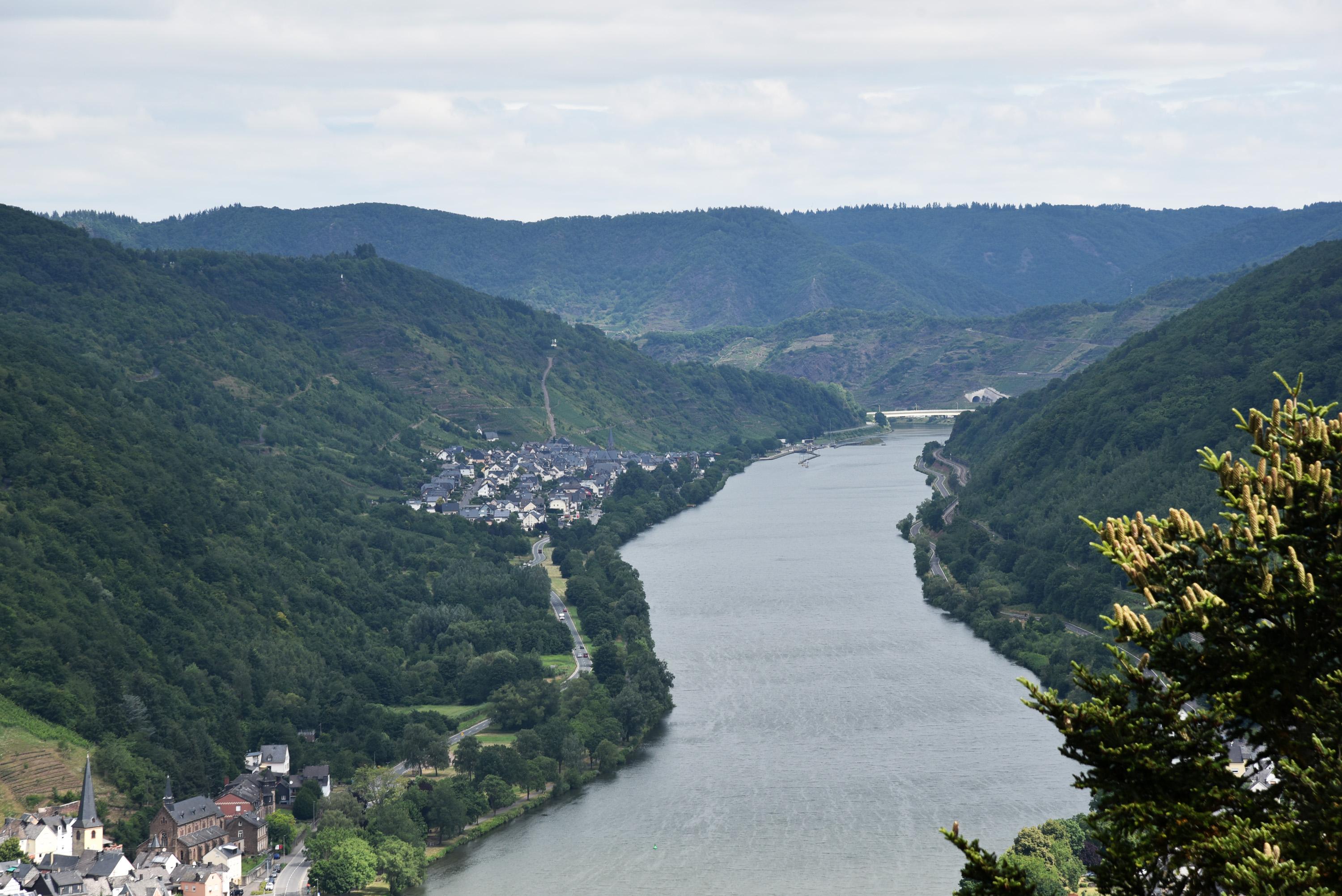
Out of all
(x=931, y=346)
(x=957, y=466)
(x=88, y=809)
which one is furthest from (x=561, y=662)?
(x=931, y=346)

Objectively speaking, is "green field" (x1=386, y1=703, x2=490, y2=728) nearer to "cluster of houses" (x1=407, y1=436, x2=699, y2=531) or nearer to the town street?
the town street

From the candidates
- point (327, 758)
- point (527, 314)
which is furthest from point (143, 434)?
point (527, 314)

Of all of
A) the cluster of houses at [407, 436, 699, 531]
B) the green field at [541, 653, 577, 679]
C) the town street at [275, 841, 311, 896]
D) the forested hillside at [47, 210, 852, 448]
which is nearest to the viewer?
the town street at [275, 841, 311, 896]

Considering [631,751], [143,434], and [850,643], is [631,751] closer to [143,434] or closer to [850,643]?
[850,643]

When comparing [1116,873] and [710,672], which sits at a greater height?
[1116,873]

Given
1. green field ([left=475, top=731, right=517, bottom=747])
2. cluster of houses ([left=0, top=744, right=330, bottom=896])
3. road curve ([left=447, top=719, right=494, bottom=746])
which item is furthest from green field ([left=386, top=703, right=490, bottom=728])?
cluster of houses ([left=0, top=744, right=330, bottom=896])

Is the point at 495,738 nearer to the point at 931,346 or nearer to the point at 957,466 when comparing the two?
the point at 957,466

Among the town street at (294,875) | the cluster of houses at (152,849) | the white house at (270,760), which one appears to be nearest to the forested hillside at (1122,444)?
the white house at (270,760)

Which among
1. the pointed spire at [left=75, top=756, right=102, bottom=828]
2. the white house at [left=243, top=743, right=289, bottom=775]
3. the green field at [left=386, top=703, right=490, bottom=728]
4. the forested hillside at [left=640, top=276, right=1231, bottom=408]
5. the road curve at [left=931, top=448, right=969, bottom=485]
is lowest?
the green field at [left=386, top=703, right=490, bottom=728]
